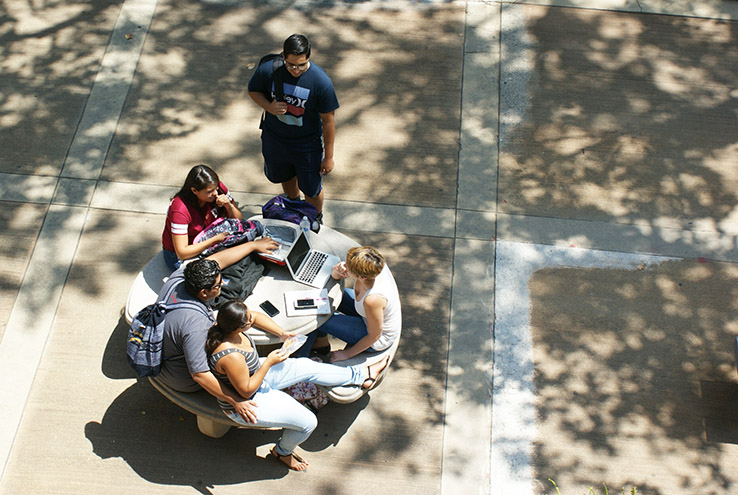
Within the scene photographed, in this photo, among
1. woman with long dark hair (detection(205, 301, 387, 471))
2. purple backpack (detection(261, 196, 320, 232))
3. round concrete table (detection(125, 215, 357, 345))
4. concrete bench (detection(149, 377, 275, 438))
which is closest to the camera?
woman with long dark hair (detection(205, 301, 387, 471))

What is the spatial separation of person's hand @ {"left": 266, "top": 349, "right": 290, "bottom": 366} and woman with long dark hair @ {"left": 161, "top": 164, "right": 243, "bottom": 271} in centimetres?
95

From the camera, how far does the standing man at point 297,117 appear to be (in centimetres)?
477

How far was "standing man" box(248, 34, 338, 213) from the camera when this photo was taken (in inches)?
188

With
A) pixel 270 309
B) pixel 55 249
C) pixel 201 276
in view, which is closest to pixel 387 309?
pixel 270 309

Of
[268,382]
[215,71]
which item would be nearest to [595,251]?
[268,382]

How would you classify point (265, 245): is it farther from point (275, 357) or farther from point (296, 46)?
point (296, 46)

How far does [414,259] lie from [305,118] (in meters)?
1.59

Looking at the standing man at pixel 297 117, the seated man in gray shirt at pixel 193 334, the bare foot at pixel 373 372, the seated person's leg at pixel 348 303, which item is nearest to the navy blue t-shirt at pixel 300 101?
the standing man at pixel 297 117

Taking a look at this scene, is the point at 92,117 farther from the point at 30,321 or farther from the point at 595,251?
the point at 595,251

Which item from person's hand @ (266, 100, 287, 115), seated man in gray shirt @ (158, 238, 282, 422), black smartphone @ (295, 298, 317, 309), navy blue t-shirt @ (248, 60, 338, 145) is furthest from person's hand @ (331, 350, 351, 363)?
person's hand @ (266, 100, 287, 115)

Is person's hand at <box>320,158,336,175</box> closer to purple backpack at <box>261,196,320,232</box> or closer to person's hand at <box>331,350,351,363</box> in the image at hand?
purple backpack at <box>261,196,320,232</box>

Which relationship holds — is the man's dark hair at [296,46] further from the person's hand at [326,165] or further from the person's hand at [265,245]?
the person's hand at [265,245]

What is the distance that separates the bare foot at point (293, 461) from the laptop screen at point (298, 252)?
1.31 m

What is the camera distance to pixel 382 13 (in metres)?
7.66
